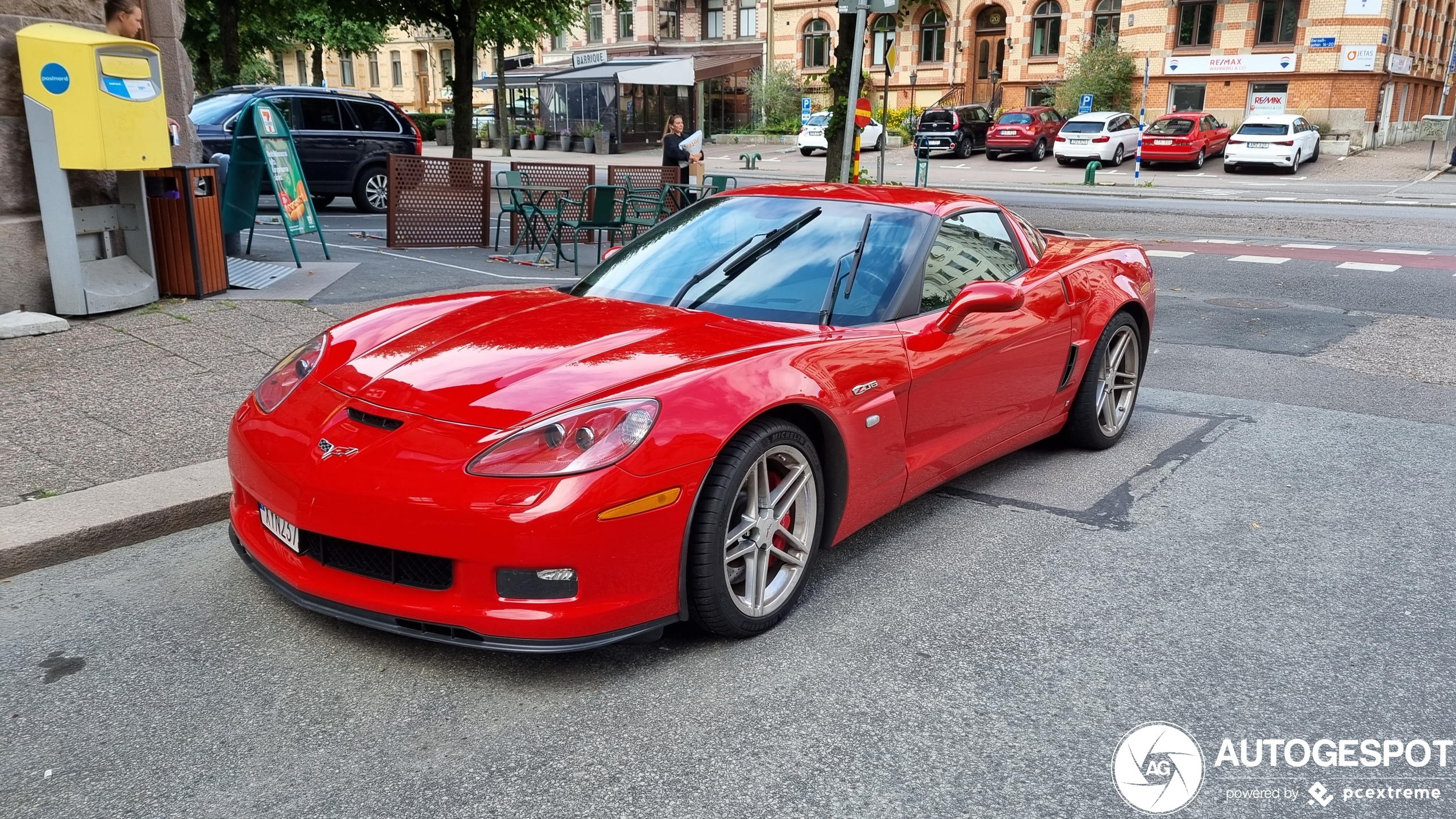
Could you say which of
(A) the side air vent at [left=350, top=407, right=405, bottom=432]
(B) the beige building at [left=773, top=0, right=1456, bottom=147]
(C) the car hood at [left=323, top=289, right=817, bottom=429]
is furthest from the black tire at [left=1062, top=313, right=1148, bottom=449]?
(B) the beige building at [left=773, top=0, right=1456, bottom=147]

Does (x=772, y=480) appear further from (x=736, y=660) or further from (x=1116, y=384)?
(x=1116, y=384)

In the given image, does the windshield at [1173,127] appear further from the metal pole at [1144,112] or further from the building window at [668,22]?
the building window at [668,22]

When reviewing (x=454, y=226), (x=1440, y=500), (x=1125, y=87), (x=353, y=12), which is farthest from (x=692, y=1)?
(x=1440, y=500)

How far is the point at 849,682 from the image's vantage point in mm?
3250

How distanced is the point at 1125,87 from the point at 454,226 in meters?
36.5

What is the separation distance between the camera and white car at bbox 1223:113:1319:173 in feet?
105

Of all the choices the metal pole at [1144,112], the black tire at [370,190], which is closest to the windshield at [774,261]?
the black tire at [370,190]

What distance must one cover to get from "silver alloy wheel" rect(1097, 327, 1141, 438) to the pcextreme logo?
279 centimetres

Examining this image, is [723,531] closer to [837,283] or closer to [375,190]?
[837,283]

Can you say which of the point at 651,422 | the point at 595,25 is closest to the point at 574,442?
the point at 651,422

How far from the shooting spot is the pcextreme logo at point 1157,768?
2729mm

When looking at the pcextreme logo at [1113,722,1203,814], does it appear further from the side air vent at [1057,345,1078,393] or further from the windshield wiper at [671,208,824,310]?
the side air vent at [1057,345,1078,393]

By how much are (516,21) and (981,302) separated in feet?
81.1

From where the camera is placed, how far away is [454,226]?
44.0ft
